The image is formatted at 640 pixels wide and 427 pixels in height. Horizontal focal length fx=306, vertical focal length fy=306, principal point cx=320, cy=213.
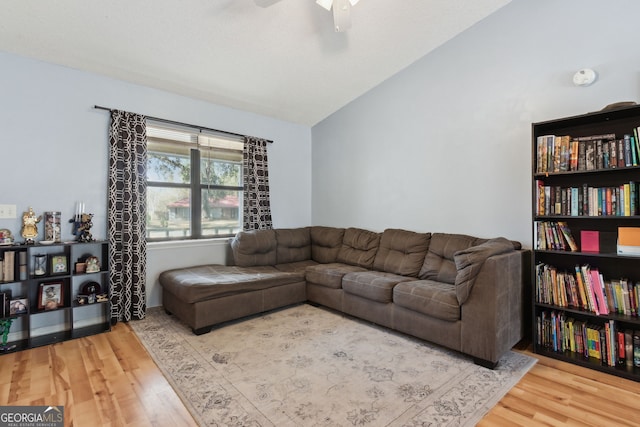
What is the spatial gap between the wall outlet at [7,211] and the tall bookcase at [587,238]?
4377 mm

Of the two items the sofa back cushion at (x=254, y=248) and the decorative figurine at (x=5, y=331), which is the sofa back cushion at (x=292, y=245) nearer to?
the sofa back cushion at (x=254, y=248)

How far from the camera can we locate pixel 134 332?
2893 millimetres

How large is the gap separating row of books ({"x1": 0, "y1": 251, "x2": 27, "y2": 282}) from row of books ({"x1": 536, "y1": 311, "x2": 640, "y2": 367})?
4.29 metres

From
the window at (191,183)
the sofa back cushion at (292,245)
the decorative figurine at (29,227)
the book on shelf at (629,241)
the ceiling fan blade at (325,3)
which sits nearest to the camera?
the book on shelf at (629,241)

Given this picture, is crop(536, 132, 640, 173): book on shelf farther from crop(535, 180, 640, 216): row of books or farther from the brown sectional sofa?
the brown sectional sofa

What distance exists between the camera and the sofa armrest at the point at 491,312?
2.20 metres

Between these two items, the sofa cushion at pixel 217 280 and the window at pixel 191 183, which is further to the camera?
the window at pixel 191 183

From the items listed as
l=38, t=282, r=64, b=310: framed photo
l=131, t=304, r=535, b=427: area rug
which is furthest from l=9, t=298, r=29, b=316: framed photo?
l=131, t=304, r=535, b=427: area rug

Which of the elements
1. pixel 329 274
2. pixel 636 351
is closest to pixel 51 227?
pixel 329 274

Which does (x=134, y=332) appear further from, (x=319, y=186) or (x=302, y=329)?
(x=319, y=186)

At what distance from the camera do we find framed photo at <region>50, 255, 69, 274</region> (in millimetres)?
2744

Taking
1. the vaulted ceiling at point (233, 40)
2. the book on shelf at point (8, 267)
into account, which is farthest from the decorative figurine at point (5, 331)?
the vaulted ceiling at point (233, 40)

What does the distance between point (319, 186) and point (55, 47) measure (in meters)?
3.38

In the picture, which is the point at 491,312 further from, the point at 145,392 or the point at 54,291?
the point at 54,291
